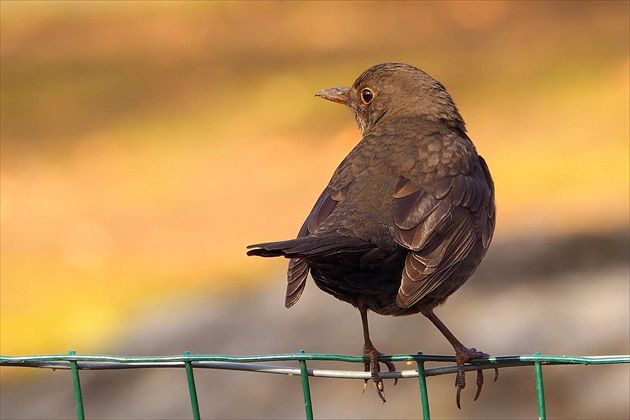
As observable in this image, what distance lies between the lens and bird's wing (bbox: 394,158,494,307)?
5.08m

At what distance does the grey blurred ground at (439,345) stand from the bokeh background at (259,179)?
2 cm

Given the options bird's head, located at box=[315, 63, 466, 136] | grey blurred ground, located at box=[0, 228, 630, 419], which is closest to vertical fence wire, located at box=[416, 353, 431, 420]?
bird's head, located at box=[315, 63, 466, 136]

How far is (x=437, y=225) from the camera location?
535cm

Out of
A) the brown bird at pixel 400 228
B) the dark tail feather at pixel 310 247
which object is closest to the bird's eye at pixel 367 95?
the brown bird at pixel 400 228

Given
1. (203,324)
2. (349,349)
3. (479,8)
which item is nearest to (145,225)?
(203,324)

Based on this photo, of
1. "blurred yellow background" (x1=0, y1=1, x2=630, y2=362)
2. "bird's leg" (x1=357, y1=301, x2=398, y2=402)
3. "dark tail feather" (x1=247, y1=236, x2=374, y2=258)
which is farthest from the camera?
"blurred yellow background" (x1=0, y1=1, x2=630, y2=362)

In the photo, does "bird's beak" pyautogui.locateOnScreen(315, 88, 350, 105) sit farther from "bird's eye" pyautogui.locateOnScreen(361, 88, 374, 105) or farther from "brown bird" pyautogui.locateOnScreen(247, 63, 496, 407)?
"brown bird" pyautogui.locateOnScreen(247, 63, 496, 407)

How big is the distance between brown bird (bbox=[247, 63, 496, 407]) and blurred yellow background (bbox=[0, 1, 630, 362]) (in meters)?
5.17

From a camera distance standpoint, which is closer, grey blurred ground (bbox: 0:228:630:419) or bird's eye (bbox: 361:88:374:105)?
bird's eye (bbox: 361:88:374:105)

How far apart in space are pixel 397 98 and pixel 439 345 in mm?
2996

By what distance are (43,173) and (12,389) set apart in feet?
17.7

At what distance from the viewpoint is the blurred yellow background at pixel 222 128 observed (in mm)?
12413

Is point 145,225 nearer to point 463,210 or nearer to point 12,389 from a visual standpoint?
point 12,389

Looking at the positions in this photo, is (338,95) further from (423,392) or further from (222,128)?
(222,128)
